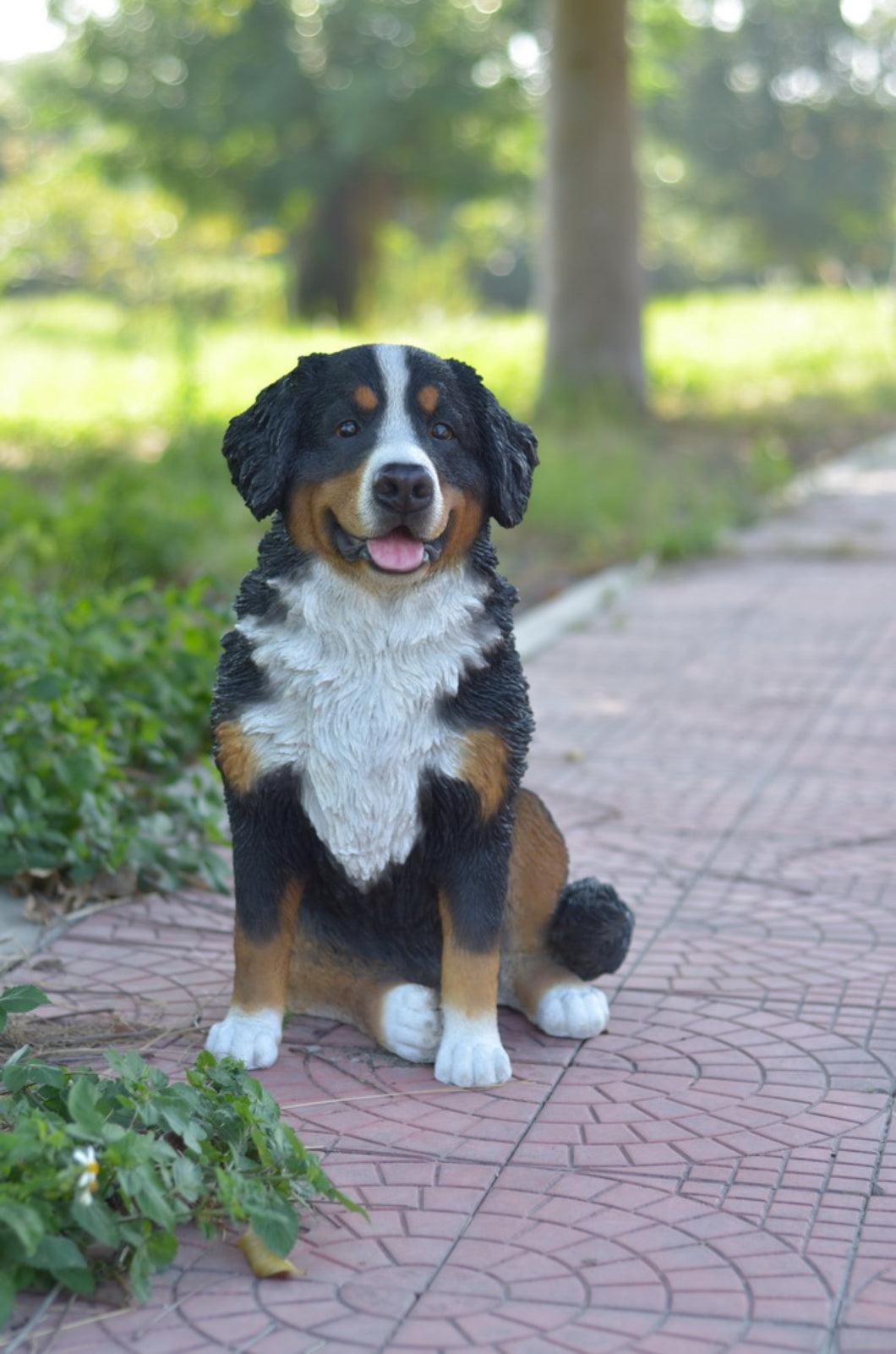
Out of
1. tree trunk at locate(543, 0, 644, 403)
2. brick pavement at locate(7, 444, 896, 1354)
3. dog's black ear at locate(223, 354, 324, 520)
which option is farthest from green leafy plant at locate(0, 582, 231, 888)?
tree trunk at locate(543, 0, 644, 403)

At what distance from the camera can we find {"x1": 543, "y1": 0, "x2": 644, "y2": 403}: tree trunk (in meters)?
14.4

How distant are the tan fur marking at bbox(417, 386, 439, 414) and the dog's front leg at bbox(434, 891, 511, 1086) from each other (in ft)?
3.19

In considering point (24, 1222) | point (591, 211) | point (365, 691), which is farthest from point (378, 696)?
point (591, 211)

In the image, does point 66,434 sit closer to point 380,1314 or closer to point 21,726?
point 21,726

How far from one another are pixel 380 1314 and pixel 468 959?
0.92 m

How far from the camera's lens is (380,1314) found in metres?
2.59

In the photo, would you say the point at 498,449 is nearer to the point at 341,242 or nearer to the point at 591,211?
the point at 591,211

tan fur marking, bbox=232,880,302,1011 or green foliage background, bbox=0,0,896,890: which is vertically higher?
green foliage background, bbox=0,0,896,890

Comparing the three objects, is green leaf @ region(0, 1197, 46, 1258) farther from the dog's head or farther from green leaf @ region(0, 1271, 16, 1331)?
the dog's head

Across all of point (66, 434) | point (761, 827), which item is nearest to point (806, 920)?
point (761, 827)

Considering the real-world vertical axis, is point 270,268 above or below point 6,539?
above

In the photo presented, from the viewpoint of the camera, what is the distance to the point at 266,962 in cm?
348

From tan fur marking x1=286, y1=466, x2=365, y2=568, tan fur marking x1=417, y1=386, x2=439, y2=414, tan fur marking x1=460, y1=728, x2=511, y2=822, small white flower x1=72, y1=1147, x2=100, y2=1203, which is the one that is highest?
tan fur marking x1=417, y1=386, x2=439, y2=414

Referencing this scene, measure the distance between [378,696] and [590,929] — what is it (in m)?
0.76
